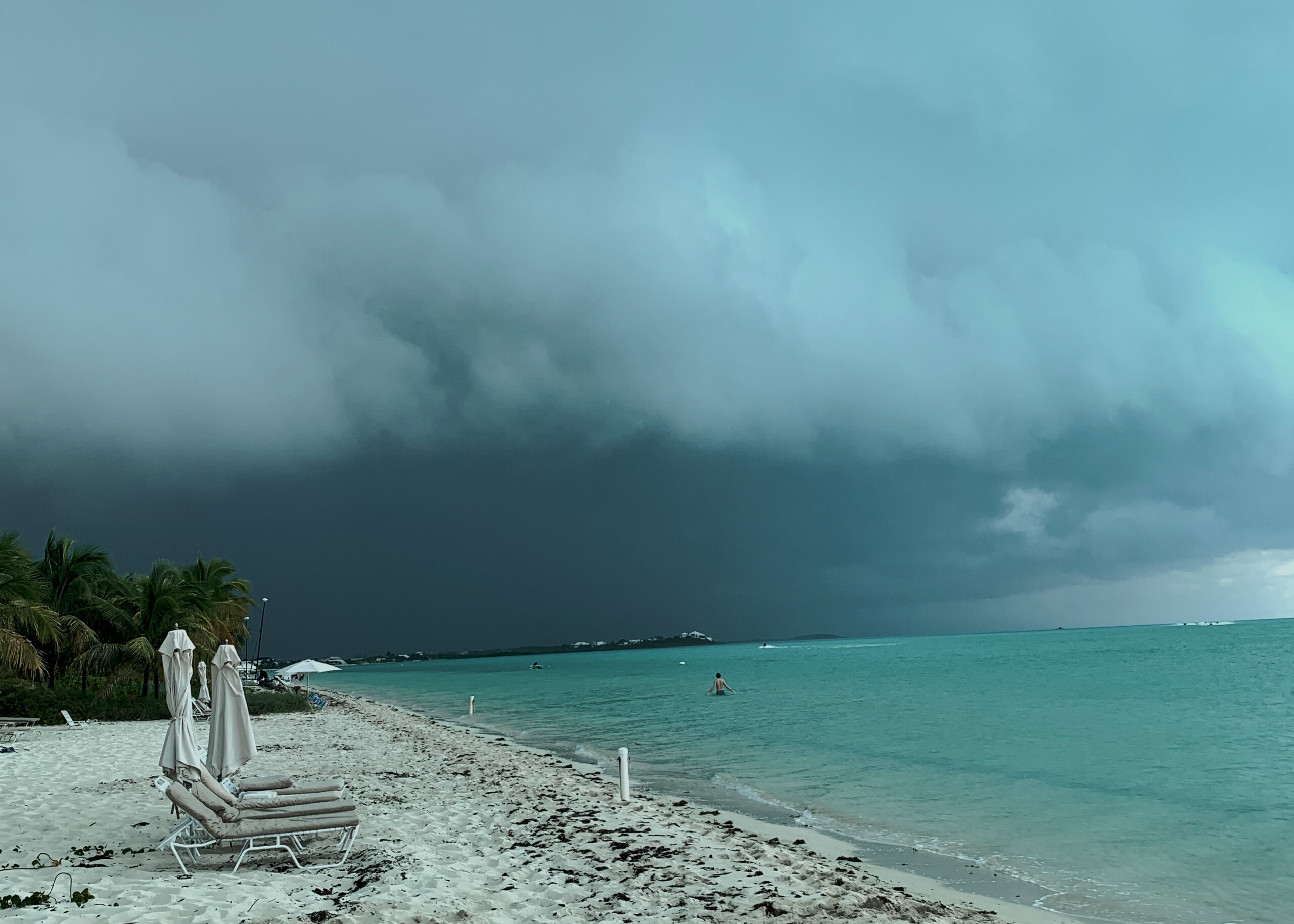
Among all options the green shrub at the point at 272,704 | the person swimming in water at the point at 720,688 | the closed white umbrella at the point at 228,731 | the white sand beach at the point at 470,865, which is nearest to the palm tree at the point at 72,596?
the green shrub at the point at 272,704

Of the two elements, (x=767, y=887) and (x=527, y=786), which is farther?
(x=527, y=786)

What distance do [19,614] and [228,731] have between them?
16.8 meters

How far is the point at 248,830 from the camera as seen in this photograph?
7602 mm

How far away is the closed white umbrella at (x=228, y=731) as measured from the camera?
11.0 metres

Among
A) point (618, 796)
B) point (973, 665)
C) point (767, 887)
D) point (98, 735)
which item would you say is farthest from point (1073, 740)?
point (973, 665)

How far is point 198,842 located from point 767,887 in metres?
6.01

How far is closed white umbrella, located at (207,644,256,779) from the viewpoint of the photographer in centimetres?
1105


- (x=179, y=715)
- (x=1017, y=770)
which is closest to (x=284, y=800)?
(x=179, y=715)

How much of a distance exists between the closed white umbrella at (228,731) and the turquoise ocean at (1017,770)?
28.2ft

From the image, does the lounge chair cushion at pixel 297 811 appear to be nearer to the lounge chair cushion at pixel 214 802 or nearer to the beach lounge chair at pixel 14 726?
the lounge chair cushion at pixel 214 802

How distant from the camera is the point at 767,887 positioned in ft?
24.8

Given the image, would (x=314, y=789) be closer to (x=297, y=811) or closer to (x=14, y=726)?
(x=297, y=811)

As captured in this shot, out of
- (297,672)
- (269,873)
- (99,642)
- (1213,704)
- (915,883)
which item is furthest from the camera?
(297,672)

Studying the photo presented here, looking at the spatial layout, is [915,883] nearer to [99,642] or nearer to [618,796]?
[618,796]
